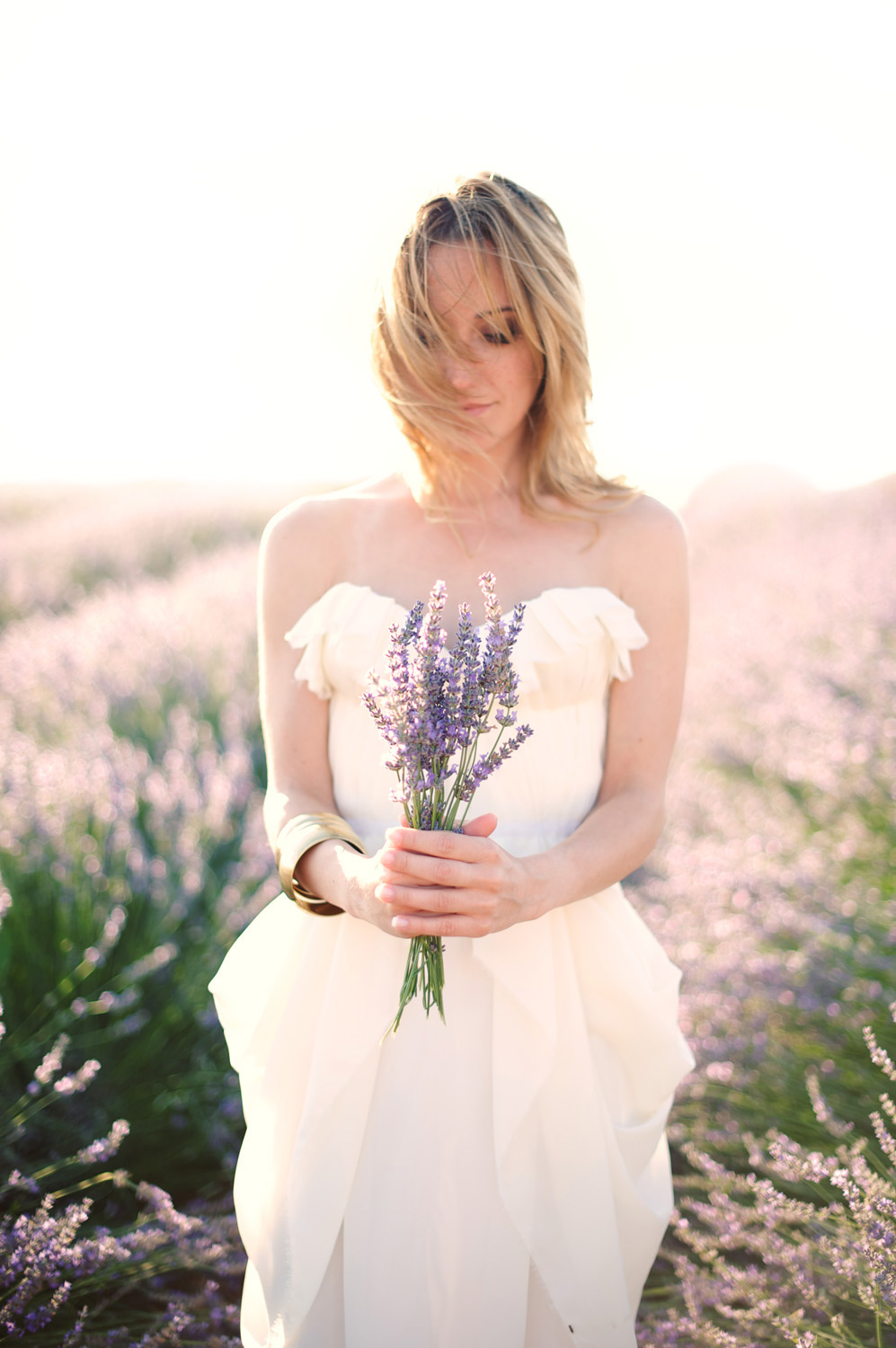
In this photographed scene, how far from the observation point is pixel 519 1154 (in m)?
1.58

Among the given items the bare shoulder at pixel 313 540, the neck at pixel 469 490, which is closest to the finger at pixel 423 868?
the bare shoulder at pixel 313 540

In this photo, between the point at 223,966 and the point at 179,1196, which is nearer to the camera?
the point at 223,966

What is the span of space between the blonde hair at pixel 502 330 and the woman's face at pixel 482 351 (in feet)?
0.05

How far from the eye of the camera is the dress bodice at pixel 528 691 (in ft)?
5.64

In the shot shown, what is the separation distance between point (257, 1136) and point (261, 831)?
1626mm

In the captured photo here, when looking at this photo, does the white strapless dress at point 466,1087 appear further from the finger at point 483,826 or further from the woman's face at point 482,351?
the woman's face at point 482,351

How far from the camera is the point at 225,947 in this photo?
9.39ft

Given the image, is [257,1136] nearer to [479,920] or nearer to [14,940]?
[479,920]

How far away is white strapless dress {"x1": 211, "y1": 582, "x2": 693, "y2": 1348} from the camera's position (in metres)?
1.55

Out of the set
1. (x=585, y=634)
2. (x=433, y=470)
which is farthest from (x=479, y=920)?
(x=433, y=470)

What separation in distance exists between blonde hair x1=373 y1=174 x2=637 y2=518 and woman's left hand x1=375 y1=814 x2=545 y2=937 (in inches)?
32.3

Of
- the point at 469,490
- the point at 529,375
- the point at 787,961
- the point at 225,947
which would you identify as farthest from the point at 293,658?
the point at 787,961

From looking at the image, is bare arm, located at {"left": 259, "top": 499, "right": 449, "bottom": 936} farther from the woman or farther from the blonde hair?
the blonde hair

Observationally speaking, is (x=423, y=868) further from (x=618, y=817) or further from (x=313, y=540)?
(x=313, y=540)
